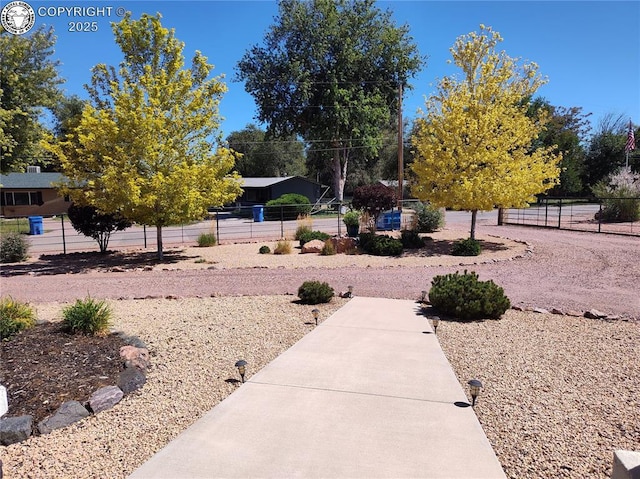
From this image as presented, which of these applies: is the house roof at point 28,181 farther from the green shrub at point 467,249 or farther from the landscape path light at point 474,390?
the landscape path light at point 474,390

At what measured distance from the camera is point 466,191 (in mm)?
15148

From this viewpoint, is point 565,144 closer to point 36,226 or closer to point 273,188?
point 273,188

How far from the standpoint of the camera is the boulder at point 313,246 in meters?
16.0

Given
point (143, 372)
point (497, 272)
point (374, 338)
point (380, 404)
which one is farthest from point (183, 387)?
point (497, 272)

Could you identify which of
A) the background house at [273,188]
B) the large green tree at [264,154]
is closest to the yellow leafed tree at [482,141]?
the background house at [273,188]

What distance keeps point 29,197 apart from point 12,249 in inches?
1174

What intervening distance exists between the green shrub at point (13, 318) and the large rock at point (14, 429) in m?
2.17

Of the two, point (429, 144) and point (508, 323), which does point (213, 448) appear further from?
point (429, 144)

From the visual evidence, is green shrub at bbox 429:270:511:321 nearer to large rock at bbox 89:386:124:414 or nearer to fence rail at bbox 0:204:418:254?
large rock at bbox 89:386:124:414

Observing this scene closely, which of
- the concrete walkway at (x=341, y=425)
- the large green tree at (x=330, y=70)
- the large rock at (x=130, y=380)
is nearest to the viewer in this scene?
the concrete walkway at (x=341, y=425)

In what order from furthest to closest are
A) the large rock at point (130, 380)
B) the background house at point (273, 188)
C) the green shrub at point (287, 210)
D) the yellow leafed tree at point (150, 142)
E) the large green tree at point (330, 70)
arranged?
1. the background house at point (273, 188)
2. the large green tree at point (330, 70)
3. the green shrub at point (287, 210)
4. the yellow leafed tree at point (150, 142)
5. the large rock at point (130, 380)

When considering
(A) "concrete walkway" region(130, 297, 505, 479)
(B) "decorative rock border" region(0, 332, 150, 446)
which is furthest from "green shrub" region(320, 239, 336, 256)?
(B) "decorative rock border" region(0, 332, 150, 446)

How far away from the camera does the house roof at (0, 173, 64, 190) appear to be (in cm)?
3944

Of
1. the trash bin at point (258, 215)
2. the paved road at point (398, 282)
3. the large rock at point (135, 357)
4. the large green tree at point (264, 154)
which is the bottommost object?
the paved road at point (398, 282)
